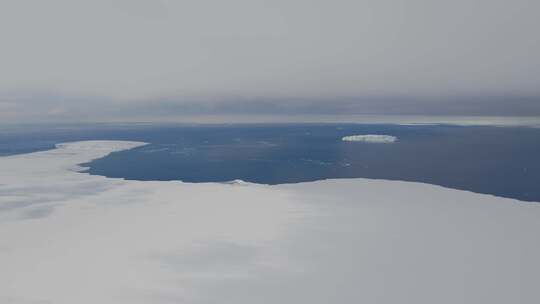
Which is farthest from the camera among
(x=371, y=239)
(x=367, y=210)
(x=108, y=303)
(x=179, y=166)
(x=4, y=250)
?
(x=179, y=166)

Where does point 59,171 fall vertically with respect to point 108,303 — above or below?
above

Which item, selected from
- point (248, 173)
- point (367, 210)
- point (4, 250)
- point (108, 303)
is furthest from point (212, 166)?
point (108, 303)

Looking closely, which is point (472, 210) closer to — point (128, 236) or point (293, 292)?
point (293, 292)

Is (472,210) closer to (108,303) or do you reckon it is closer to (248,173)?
(108,303)

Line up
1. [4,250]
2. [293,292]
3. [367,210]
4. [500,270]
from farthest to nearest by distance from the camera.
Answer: [367,210] < [4,250] < [500,270] < [293,292]

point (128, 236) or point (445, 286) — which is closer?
point (445, 286)

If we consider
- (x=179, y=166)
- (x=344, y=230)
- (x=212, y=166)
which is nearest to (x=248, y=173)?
(x=212, y=166)
